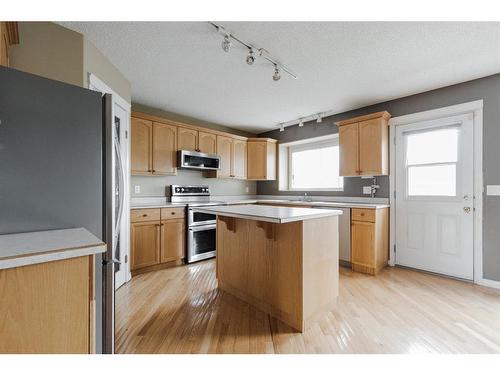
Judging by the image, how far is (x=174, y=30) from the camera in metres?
1.96

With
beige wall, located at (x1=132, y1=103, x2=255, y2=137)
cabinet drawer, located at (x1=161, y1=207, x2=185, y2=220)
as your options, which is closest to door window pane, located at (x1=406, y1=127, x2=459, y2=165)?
beige wall, located at (x1=132, y1=103, x2=255, y2=137)

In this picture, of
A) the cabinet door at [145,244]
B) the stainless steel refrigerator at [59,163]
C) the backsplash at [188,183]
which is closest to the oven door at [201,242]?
the cabinet door at [145,244]

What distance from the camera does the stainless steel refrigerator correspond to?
1.10 meters

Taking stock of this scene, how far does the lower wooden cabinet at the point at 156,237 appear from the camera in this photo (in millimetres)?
3066

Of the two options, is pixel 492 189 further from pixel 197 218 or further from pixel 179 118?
pixel 179 118

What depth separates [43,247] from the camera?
2.95 feet

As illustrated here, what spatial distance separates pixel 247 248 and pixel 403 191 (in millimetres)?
2521

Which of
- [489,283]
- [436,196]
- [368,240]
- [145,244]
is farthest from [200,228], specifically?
[489,283]

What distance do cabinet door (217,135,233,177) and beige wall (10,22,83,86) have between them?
258 centimetres

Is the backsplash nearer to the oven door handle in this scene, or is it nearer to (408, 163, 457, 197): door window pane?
the oven door handle

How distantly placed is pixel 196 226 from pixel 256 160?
2035mm

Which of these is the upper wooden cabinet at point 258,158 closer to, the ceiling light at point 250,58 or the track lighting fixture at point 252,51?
the track lighting fixture at point 252,51
